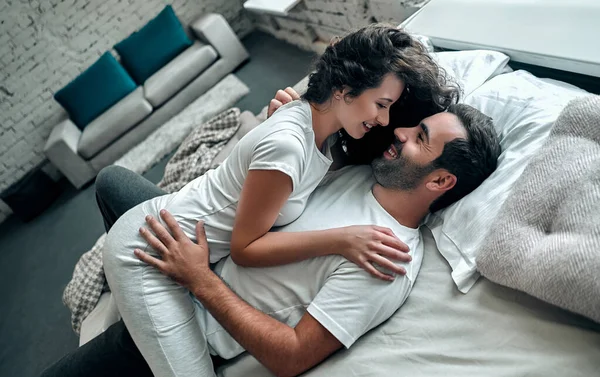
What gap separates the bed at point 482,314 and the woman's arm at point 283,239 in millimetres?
136

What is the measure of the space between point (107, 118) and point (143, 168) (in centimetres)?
101

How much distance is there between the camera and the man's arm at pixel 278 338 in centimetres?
103

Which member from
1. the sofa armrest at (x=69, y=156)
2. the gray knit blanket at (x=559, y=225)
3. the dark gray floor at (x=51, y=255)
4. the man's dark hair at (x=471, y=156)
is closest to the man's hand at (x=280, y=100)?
the man's dark hair at (x=471, y=156)

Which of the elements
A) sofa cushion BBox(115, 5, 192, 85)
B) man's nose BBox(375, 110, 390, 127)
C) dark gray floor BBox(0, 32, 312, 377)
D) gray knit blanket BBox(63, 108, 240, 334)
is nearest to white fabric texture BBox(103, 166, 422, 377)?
man's nose BBox(375, 110, 390, 127)

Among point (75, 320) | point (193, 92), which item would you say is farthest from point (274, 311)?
point (193, 92)

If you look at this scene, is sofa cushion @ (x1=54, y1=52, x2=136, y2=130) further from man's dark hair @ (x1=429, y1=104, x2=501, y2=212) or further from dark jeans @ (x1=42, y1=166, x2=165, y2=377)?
man's dark hair @ (x1=429, y1=104, x2=501, y2=212)

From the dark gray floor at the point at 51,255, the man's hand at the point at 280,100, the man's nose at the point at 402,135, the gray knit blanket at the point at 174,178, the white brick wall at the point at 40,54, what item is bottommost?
the dark gray floor at the point at 51,255

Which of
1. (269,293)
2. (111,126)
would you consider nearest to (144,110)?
(111,126)

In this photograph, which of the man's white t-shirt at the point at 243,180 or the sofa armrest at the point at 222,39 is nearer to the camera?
the man's white t-shirt at the point at 243,180

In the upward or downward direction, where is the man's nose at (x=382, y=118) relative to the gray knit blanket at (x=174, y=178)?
upward

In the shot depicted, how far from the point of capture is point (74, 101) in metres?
3.95

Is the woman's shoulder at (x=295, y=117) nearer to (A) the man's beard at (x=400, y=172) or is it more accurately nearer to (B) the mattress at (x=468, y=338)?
(A) the man's beard at (x=400, y=172)

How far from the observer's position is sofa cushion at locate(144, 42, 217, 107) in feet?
12.6

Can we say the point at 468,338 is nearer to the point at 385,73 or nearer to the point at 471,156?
the point at 471,156
